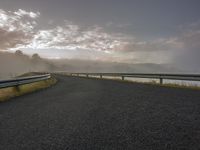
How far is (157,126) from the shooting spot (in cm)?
519

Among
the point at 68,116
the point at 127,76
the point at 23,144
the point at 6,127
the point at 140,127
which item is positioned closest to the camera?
the point at 23,144

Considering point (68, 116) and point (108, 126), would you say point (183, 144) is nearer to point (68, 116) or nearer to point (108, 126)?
point (108, 126)

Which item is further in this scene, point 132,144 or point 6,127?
point 6,127

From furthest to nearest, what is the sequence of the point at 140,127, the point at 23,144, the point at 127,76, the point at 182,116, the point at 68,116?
the point at 127,76, the point at 68,116, the point at 182,116, the point at 140,127, the point at 23,144

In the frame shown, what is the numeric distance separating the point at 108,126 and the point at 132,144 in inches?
51.8

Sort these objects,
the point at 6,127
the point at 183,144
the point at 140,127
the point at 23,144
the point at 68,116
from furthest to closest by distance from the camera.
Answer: the point at 68,116 < the point at 6,127 < the point at 140,127 < the point at 23,144 < the point at 183,144

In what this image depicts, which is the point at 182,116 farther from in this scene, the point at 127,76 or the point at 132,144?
the point at 127,76

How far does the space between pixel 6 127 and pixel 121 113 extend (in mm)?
3299

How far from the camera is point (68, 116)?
6555 millimetres

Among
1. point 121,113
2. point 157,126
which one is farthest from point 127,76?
Result: point 157,126

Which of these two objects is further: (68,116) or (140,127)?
(68,116)

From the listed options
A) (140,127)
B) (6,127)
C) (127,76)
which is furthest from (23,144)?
(127,76)

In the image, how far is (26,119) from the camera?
20.8ft

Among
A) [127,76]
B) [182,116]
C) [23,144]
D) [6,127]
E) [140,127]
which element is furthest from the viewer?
[127,76]
